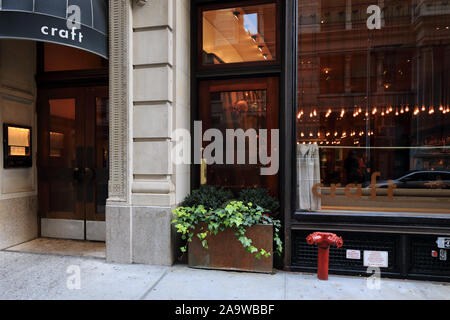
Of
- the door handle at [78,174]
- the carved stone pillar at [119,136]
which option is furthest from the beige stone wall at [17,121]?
the carved stone pillar at [119,136]

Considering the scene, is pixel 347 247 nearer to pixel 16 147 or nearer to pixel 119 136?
pixel 119 136

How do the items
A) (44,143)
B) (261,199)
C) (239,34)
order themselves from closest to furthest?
(261,199)
(239,34)
(44,143)

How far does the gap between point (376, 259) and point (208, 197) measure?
2.97 m

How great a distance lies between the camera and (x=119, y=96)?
501 centimetres

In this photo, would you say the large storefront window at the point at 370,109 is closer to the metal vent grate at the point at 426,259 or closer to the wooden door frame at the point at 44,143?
the metal vent grate at the point at 426,259

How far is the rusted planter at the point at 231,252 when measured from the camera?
15.1ft

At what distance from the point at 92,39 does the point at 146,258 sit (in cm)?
385

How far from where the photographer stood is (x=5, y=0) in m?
3.99

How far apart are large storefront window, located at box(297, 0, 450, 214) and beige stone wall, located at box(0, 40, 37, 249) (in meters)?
5.88

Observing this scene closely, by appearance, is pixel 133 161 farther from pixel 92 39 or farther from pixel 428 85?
pixel 428 85
